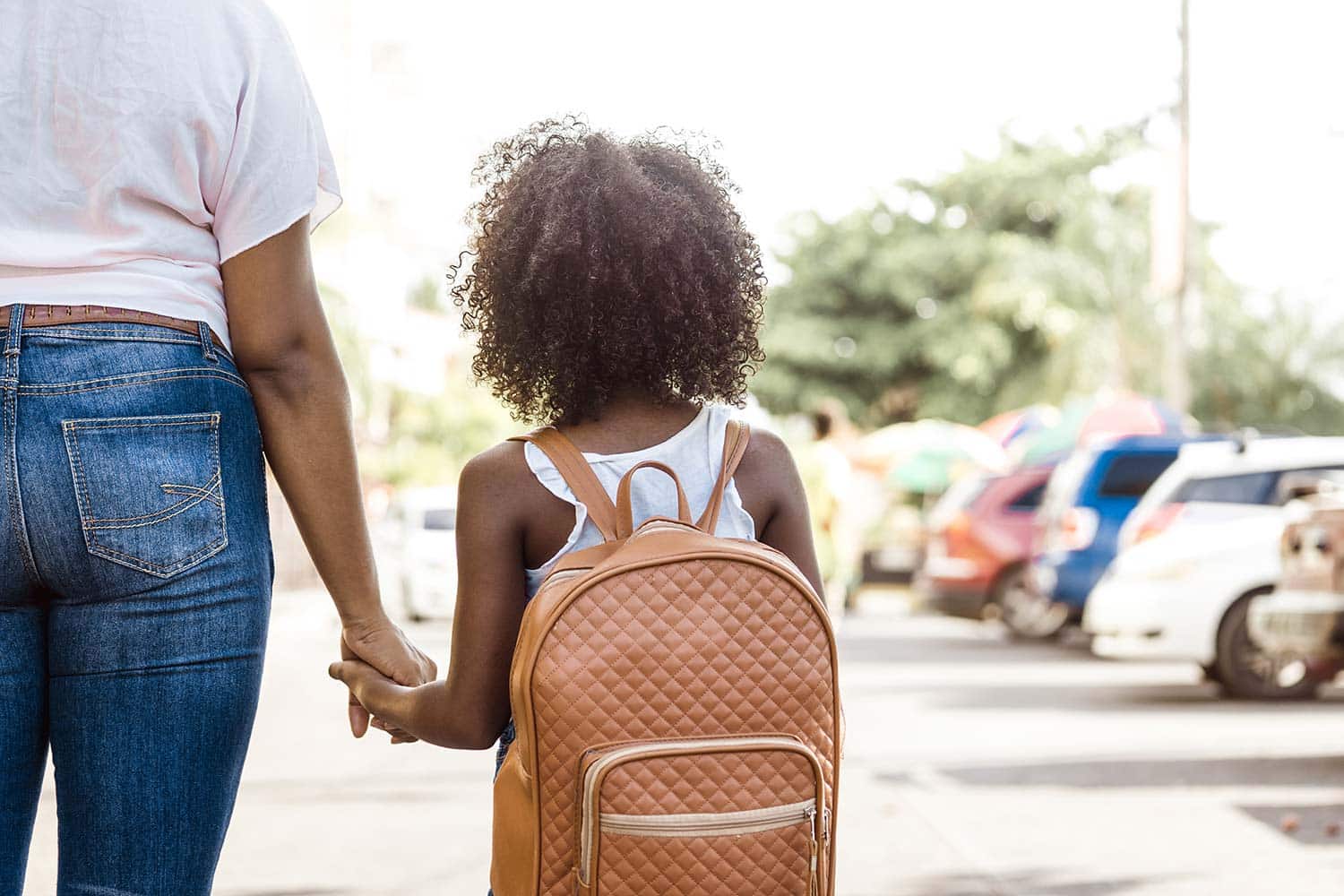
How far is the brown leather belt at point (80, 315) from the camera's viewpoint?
2.00 metres

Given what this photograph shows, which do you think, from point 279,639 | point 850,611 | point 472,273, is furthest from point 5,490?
point 850,611

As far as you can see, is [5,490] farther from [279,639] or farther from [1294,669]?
[279,639]

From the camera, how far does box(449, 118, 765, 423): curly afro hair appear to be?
2.44m

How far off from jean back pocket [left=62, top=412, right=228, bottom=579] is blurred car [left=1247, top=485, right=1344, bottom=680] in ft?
23.4

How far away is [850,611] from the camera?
19.5 m

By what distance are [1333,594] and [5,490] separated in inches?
291

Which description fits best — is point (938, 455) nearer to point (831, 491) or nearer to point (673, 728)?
point (831, 491)

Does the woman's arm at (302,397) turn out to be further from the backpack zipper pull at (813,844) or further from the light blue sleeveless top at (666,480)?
the backpack zipper pull at (813,844)

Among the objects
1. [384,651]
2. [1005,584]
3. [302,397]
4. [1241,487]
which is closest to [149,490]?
[302,397]

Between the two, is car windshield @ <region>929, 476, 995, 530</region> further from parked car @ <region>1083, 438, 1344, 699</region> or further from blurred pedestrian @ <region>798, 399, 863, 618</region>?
parked car @ <region>1083, 438, 1344, 699</region>

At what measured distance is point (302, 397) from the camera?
227cm

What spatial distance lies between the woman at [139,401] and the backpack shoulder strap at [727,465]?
0.58 meters

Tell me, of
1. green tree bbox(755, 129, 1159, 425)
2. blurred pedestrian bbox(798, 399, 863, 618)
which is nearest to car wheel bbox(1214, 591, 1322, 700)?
blurred pedestrian bbox(798, 399, 863, 618)

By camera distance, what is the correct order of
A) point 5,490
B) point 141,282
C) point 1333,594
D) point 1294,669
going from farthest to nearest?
point 1294,669 < point 1333,594 < point 141,282 < point 5,490
